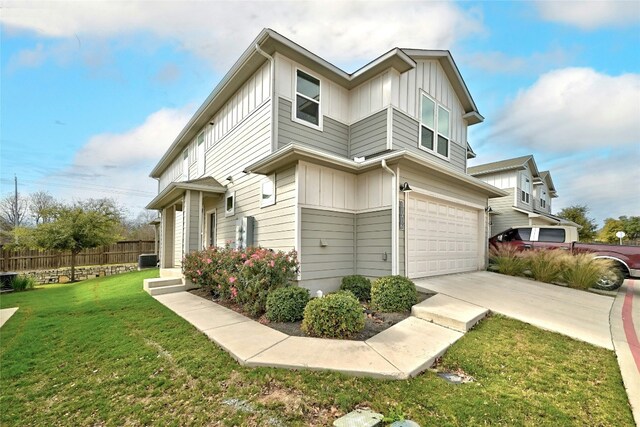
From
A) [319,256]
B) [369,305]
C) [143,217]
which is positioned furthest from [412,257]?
[143,217]

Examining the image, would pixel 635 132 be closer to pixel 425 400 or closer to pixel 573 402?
pixel 573 402

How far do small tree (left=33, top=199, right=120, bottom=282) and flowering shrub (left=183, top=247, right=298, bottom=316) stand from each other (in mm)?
10957

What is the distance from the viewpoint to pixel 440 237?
8.43 meters

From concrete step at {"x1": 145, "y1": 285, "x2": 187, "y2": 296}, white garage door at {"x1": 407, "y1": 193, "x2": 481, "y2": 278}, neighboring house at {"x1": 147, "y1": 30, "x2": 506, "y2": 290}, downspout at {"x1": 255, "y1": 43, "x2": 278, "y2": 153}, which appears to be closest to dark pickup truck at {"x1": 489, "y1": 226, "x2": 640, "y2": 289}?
neighboring house at {"x1": 147, "y1": 30, "x2": 506, "y2": 290}

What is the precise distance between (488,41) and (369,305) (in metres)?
Result: 9.50

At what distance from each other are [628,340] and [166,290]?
9.97 meters

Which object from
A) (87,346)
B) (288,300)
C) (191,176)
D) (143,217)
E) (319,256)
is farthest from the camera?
(143,217)

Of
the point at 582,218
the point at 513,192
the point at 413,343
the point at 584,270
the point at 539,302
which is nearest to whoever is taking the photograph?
the point at 413,343

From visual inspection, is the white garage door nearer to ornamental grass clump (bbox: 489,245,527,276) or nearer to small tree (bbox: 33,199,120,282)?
ornamental grass clump (bbox: 489,245,527,276)

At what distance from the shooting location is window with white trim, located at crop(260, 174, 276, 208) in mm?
7457

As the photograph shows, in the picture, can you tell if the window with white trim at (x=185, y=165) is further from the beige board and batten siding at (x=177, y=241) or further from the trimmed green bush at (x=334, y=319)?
the trimmed green bush at (x=334, y=319)

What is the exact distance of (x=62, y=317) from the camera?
20.0 feet

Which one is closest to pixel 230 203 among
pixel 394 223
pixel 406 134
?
pixel 394 223

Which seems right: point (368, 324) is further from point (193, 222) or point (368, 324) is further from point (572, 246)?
point (572, 246)
